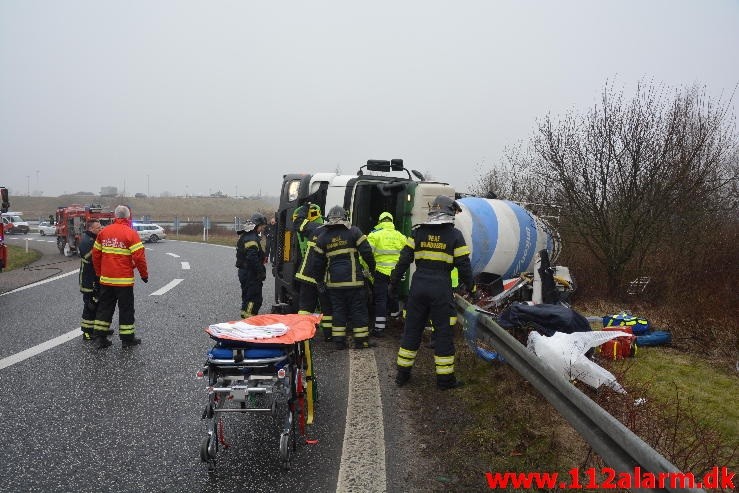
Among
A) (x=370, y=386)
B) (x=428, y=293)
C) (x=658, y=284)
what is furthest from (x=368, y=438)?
(x=658, y=284)

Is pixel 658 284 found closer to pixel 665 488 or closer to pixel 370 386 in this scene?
pixel 370 386

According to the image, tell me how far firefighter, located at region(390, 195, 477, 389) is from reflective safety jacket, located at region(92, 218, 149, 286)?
3.78 metres

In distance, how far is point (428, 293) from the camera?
5.41m

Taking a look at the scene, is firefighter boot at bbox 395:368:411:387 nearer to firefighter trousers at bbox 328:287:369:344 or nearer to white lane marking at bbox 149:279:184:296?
firefighter trousers at bbox 328:287:369:344

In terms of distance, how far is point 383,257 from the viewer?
7574 mm

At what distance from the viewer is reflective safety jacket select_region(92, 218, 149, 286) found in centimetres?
709

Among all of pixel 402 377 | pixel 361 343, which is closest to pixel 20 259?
pixel 361 343

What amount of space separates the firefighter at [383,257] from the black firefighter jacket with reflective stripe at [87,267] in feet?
12.8

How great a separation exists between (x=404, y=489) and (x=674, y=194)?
827 cm

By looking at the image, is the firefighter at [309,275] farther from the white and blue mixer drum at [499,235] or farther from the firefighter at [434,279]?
the white and blue mixer drum at [499,235]

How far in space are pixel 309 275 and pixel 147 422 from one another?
3.15m

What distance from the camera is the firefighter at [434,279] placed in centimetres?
538
